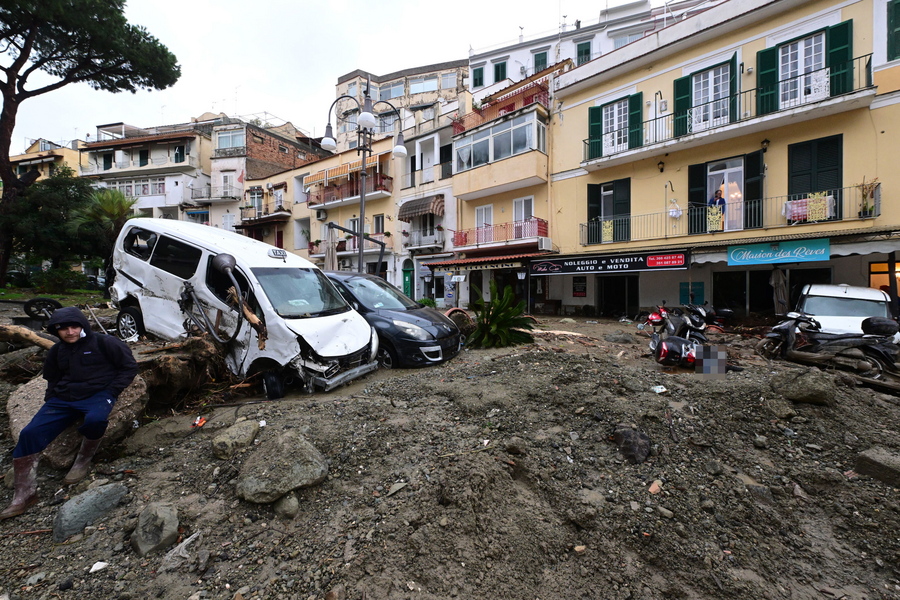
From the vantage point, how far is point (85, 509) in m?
2.87

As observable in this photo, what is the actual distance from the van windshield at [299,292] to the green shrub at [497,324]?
3.08 metres

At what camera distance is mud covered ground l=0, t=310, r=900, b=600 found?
2330 mm

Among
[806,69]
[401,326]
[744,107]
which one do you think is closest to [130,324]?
[401,326]

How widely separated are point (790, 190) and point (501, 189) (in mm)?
11316

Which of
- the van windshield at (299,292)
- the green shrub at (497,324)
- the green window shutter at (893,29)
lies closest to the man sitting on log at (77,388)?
the van windshield at (299,292)

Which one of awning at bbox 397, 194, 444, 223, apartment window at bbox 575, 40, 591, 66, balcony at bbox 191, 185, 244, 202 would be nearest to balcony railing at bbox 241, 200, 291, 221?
balcony at bbox 191, 185, 244, 202

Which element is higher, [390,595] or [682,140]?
[682,140]

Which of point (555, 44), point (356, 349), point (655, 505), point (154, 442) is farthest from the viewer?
point (555, 44)

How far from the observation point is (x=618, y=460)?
11.5 ft

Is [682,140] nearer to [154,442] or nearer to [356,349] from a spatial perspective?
[356,349]

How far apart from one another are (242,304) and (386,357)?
254 cm

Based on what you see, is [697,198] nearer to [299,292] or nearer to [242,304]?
[299,292]

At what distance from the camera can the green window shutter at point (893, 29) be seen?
35.1 ft

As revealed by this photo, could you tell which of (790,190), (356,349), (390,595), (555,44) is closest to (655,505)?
(390,595)
